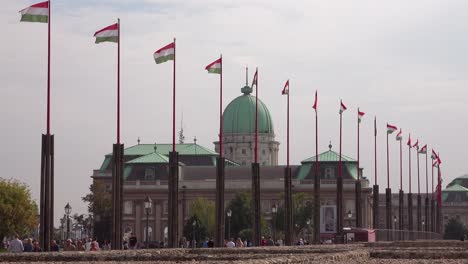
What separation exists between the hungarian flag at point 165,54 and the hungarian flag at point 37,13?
13.8 metres

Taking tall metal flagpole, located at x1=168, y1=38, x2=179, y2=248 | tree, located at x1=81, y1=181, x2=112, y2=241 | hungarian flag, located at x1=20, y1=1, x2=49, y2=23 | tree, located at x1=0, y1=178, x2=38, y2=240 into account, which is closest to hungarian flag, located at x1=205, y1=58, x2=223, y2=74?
tall metal flagpole, located at x1=168, y1=38, x2=179, y2=248

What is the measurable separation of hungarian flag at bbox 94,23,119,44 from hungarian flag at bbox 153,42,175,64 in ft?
22.5

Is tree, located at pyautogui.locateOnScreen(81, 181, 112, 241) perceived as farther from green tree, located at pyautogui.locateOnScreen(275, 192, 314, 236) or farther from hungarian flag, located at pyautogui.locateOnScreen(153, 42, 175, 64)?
hungarian flag, located at pyautogui.locateOnScreen(153, 42, 175, 64)

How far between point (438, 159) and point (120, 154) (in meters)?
114

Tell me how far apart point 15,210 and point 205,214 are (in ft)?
231

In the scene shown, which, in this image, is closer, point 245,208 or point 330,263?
point 330,263

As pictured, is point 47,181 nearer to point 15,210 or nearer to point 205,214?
point 15,210

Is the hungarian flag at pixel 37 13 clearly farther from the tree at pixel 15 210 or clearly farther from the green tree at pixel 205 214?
the green tree at pixel 205 214

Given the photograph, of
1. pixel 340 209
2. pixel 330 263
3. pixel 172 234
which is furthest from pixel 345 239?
pixel 330 263

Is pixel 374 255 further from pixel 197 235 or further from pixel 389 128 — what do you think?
pixel 197 235

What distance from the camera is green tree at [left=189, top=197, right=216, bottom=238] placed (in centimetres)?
18800

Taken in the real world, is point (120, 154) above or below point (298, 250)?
above

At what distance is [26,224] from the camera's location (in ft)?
405

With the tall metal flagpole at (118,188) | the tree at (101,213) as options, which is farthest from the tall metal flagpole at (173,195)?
the tree at (101,213)
